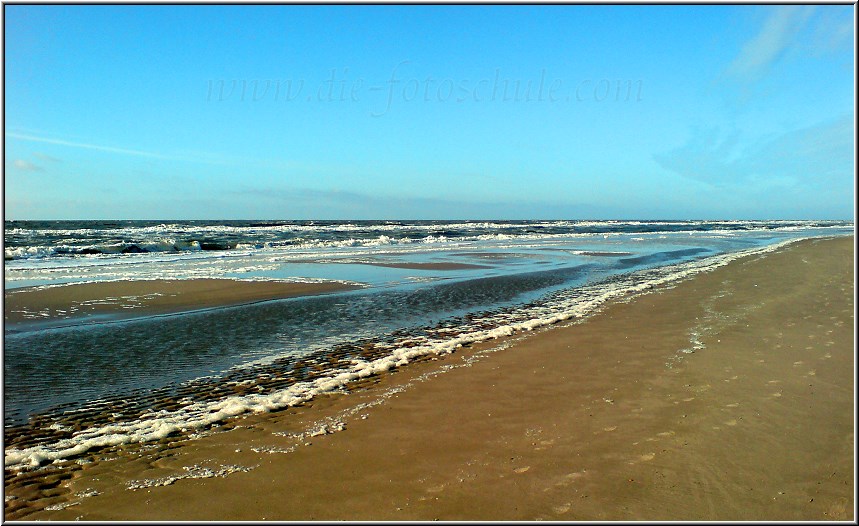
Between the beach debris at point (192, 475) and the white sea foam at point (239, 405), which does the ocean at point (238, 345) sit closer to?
the white sea foam at point (239, 405)

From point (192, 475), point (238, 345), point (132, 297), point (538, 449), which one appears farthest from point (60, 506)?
point (132, 297)

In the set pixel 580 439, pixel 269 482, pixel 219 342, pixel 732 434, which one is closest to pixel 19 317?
pixel 219 342

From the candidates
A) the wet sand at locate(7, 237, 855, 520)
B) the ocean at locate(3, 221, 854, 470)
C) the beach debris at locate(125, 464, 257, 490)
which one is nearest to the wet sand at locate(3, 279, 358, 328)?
the ocean at locate(3, 221, 854, 470)

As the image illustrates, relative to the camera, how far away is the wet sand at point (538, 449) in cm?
362

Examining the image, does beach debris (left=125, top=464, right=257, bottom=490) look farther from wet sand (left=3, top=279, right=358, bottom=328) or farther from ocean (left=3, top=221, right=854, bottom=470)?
wet sand (left=3, top=279, right=358, bottom=328)

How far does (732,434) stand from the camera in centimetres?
463

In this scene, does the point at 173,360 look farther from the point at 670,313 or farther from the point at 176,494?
the point at 670,313

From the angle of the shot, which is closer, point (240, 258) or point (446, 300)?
point (446, 300)

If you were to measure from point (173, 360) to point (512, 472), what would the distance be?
5.95 metres

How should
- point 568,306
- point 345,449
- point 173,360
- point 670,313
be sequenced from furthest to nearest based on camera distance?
1. point 568,306
2. point 670,313
3. point 173,360
4. point 345,449

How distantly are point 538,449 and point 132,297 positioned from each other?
12953 millimetres

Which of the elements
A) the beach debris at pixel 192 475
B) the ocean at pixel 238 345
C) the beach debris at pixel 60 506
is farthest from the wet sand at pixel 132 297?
the beach debris at pixel 192 475

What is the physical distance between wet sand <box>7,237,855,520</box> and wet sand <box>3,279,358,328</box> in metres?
7.87

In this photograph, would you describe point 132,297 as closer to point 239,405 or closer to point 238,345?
point 238,345
